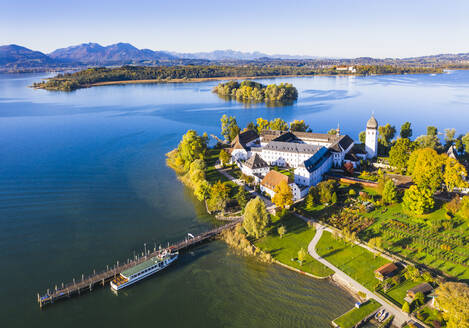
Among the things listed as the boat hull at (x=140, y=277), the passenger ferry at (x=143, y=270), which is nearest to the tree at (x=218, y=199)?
the passenger ferry at (x=143, y=270)

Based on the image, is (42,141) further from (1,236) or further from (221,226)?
(221,226)

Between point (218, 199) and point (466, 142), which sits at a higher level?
point (466, 142)

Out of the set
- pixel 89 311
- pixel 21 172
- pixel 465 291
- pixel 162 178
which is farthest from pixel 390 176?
pixel 21 172

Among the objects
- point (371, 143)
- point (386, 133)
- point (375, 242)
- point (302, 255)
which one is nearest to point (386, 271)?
point (375, 242)

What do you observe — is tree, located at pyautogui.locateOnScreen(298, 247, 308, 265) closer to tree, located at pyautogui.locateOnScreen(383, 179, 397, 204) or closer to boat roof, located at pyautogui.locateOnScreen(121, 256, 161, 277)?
boat roof, located at pyautogui.locateOnScreen(121, 256, 161, 277)

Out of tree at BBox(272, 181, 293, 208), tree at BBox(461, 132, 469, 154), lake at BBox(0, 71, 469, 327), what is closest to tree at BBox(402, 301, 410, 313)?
lake at BBox(0, 71, 469, 327)

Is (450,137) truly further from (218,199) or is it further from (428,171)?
(218,199)

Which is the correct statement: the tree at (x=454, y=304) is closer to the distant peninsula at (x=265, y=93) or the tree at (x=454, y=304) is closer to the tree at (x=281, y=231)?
the tree at (x=281, y=231)
